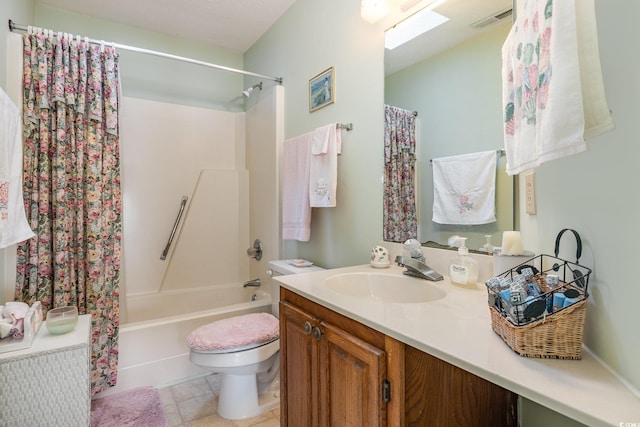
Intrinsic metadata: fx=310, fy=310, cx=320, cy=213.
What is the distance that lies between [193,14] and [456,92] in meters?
2.08

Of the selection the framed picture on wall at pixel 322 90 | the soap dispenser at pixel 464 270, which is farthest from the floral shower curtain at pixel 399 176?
the framed picture on wall at pixel 322 90

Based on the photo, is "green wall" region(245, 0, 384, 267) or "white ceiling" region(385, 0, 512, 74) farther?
"green wall" region(245, 0, 384, 267)

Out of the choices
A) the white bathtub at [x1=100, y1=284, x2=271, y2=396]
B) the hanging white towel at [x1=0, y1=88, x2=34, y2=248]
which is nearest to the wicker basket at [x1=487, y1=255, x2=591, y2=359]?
the hanging white towel at [x1=0, y1=88, x2=34, y2=248]

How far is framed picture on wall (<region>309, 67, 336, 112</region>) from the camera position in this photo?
6.04 ft

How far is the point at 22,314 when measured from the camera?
1339 mm

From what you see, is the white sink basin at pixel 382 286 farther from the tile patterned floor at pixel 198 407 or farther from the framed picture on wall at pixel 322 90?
the framed picture on wall at pixel 322 90

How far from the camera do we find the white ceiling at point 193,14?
7.22ft

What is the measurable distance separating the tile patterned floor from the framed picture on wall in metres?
1.80

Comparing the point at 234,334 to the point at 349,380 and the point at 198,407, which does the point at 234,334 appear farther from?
the point at 349,380

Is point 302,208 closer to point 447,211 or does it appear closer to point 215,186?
point 447,211

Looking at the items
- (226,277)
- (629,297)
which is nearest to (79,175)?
(226,277)

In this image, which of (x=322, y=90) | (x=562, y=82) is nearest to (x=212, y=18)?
(x=322, y=90)

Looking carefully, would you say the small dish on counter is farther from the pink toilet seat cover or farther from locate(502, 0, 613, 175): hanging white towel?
locate(502, 0, 613, 175): hanging white towel

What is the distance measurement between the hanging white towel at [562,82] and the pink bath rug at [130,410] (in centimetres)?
203
